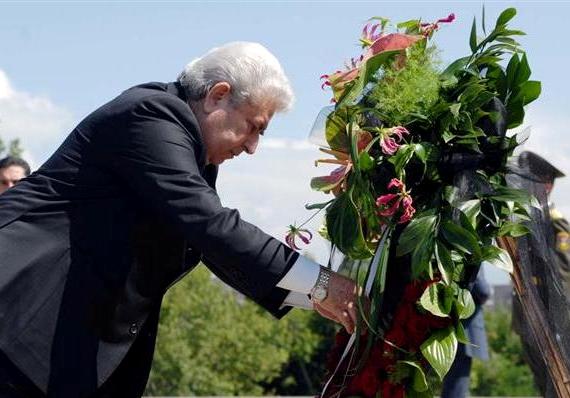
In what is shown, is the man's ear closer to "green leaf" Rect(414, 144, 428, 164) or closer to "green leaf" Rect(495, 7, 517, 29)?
"green leaf" Rect(414, 144, 428, 164)

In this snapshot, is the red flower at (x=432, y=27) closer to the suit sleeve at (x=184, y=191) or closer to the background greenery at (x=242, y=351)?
the suit sleeve at (x=184, y=191)

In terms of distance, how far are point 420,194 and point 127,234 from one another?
0.96 metres

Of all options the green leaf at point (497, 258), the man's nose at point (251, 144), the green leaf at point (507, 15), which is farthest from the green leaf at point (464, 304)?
the green leaf at point (507, 15)

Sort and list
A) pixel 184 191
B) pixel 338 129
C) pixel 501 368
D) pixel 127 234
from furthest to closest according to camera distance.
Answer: pixel 501 368 < pixel 338 129 < pixel 127 234 < pixel 184 191

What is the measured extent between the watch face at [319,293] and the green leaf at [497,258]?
0.52 m

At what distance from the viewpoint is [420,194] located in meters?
3.78

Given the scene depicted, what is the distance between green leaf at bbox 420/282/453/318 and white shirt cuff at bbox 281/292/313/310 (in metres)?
0.41

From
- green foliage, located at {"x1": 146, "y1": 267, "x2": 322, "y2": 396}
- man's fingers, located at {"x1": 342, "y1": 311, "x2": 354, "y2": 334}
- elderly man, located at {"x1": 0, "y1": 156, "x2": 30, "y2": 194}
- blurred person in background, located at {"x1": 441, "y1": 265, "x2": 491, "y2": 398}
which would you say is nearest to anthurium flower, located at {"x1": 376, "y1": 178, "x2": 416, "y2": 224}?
man's fingers, located at {"x1": 342, "y1": 311, "x2": 354, "y2": 334}

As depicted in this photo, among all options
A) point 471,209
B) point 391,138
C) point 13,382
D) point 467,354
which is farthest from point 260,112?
point 467,354

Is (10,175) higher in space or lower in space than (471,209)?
lower

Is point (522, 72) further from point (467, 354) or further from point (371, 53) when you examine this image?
point (467, 354)

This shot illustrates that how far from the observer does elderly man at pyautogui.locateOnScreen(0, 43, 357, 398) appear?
3.58 m

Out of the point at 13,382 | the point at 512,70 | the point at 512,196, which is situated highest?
the point at 512,70

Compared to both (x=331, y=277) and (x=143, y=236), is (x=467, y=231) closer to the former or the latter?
(x=331, y=277)
